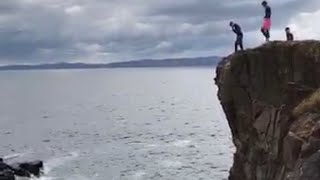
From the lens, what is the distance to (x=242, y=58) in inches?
1548

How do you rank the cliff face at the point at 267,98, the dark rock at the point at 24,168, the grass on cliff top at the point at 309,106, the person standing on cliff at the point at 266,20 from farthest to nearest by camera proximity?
the dark rock at the point at 24,168
the person standing on cliff at the point at 266,20
the cliff face at the point at 267,98
the grass on cliff top at the point at 309,106

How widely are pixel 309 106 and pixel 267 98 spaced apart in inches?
268

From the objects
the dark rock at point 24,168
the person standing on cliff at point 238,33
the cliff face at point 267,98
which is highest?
the person standing on cliff at point 238,33

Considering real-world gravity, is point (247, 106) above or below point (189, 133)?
above

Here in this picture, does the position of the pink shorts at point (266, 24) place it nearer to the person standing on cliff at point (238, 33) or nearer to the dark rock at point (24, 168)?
the person standing on cliff at point (238, 33)

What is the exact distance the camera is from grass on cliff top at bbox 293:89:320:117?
30359mm

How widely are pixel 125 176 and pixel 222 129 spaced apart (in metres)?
49.6

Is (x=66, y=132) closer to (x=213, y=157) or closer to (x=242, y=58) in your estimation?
(x=213, y=157)

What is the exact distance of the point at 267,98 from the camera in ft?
124

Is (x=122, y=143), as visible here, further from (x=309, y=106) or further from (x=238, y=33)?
(x=309, y=106)

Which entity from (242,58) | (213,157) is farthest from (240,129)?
(213,157)

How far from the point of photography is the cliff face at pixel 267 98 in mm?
34625

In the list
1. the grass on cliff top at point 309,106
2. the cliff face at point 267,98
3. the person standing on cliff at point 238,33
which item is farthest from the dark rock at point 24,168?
the grass on cliff top at point 309,106

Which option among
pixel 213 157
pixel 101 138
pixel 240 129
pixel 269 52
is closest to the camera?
pixel 269 52
